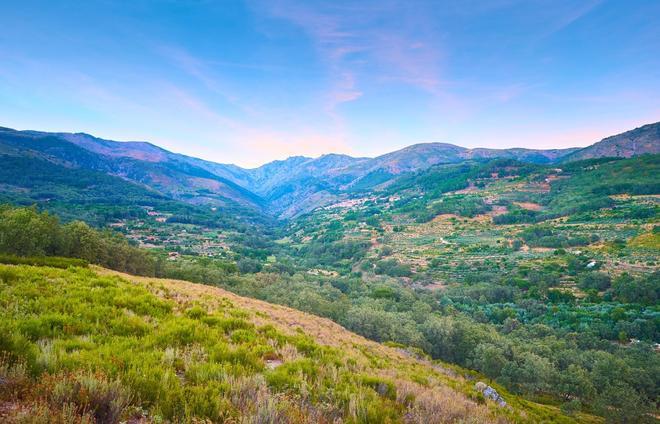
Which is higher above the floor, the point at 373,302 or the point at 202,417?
the point at 202,417

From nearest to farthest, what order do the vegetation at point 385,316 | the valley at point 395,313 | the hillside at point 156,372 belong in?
the hillside at point 156,372, the vegetation at point 385,316, the valley at point 395,313

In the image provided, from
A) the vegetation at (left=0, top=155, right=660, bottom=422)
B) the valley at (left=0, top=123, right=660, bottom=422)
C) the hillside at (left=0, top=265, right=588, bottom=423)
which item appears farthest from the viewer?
the valley at (left=0, top=123, right=660, bottom=422)

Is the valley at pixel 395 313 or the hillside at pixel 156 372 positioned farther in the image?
the valley at pixel 395 313

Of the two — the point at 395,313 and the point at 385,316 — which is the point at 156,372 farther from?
the point at 395,313

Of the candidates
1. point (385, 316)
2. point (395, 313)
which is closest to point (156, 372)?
point (385, 316)

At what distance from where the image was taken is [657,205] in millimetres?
142375

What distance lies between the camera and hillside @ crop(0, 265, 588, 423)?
12.4 ft

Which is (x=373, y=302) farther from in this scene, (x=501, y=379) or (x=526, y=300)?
(x=526, y=300)

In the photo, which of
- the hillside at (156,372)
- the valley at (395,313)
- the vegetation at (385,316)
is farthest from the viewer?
the valley at (395,313)

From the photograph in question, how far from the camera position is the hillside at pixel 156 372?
149 inches

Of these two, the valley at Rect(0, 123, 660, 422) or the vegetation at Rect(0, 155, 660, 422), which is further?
the valley at Rect(0, 123, 660, 422)

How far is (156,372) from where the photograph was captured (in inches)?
187

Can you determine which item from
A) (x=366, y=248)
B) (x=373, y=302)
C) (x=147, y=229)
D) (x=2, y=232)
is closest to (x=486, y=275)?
(x=373, y=302)

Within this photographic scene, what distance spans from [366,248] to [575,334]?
4256 inches
